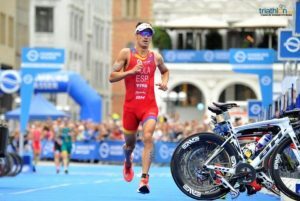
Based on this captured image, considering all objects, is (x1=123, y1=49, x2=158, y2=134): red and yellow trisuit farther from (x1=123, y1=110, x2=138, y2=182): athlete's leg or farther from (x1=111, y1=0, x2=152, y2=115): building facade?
(x1=111, y1=0, x2=152, y2=115): building facade

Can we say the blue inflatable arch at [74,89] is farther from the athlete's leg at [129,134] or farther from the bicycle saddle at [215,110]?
the bicycle saddle at [215,110]

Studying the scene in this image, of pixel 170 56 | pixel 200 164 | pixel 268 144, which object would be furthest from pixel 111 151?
pixel 268 144

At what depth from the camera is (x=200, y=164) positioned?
14.1 metres

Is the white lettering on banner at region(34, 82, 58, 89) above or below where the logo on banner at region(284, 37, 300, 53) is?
below

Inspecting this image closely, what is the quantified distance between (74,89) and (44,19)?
130 ft

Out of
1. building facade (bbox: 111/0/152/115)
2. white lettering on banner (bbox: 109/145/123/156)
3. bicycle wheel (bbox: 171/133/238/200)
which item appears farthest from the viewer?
building facade (bbox: 111/0/152/115)

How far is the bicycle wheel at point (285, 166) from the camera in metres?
13.6

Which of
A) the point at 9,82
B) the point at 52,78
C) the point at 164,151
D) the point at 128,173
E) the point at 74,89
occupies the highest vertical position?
the point at 128,173

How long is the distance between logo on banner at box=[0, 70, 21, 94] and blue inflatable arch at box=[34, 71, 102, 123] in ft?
47.4

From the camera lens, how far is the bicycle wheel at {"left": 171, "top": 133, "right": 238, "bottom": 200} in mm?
13992

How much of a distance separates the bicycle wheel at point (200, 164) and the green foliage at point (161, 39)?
5971 centimetres

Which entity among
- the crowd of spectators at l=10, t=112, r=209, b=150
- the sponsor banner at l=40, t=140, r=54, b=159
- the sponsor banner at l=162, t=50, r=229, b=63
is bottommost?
the sponsor banner at l=40, t=140, r=54, b=159

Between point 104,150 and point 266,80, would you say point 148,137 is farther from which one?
point 104,150

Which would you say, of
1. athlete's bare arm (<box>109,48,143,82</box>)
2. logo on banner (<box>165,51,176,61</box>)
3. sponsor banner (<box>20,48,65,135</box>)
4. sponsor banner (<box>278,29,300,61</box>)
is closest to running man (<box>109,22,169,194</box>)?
athlete's bare arm (<box>109,48,143,82</box>)
